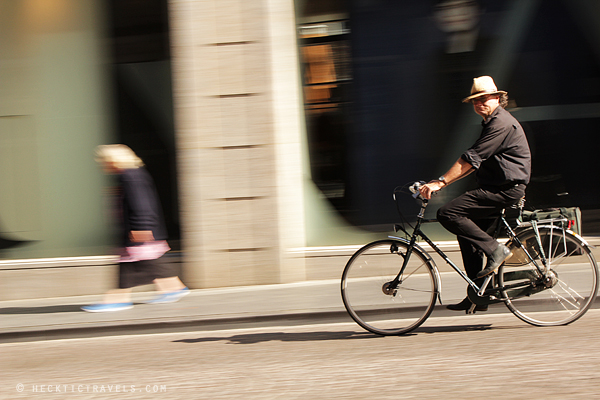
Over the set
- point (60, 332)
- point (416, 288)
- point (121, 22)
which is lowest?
point (60, 332)

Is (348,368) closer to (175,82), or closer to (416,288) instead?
(416,288)

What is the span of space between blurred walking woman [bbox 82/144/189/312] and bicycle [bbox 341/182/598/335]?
8.69ft

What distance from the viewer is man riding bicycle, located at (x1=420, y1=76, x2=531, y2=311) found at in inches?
173

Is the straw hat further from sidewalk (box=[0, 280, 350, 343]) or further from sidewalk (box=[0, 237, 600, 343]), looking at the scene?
sidewalk (box=[0, 280, 350, 343])

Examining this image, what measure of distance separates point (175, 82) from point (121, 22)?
1.36m

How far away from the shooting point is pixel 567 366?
374 cm

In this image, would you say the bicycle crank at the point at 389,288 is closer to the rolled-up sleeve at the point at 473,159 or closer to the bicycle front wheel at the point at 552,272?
the bicycle front wheel at the point at 552,272

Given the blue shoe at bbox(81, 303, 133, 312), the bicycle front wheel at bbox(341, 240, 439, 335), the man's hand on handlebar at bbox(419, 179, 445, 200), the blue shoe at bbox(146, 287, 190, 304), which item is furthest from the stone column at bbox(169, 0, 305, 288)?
the man's hand on handlebar at bbox(419, 179, 445, 200)

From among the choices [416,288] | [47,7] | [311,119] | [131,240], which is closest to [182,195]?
[131,240]

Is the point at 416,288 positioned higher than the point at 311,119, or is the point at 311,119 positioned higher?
the point at 311,119

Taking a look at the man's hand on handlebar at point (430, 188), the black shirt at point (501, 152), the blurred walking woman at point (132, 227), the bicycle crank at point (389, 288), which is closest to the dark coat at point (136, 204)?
the blurred walking woman at point (132, 227)

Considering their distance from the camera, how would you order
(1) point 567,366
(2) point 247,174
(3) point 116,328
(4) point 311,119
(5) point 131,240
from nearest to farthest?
(1) point 567,366 < (3) point 116,328 < (5) point 131,240 < (2) point 247,174 < (4) point 311,119

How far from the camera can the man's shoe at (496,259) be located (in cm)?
453

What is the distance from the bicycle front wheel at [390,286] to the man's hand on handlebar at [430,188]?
19.9 inches
